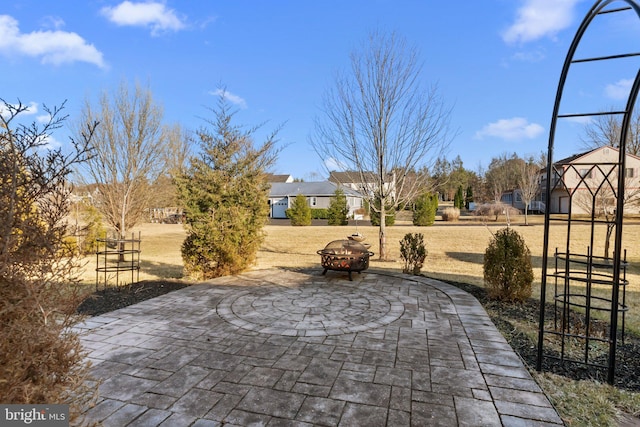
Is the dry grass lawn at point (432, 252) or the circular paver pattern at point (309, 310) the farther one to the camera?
the dry grass lawn at point (432, 252)

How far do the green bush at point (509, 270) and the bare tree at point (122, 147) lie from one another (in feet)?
34.4

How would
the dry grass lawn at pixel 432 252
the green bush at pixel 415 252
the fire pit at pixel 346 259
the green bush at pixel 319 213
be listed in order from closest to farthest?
the fire pit at pixel 346 259 → the green bush at pixel 415 252 → the dry grass lawn at pixel 432 252 → the green bush at pixel 319 213

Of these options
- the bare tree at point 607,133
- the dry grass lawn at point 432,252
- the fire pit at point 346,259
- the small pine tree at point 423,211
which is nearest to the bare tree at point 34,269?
the fire pit at point 346,259

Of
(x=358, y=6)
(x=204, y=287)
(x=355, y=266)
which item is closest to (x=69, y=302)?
(x=204, y=287)

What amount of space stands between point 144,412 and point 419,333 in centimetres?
311

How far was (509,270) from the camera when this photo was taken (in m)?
5.55

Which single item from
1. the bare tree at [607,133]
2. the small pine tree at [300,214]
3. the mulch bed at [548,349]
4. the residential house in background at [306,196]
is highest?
the bare tree at [607,133]

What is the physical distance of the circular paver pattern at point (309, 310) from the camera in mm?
4188

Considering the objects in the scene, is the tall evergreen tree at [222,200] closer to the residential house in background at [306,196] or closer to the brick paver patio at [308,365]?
the brick paver patio at [308,365]

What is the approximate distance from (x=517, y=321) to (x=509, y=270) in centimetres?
116

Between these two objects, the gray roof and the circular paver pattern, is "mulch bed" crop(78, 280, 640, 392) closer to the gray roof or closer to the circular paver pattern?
the circular paver pattern

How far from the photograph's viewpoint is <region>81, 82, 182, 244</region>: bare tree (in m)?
9.79

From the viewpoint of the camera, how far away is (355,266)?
6867mm

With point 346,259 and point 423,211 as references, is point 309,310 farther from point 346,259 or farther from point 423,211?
point 423,211
